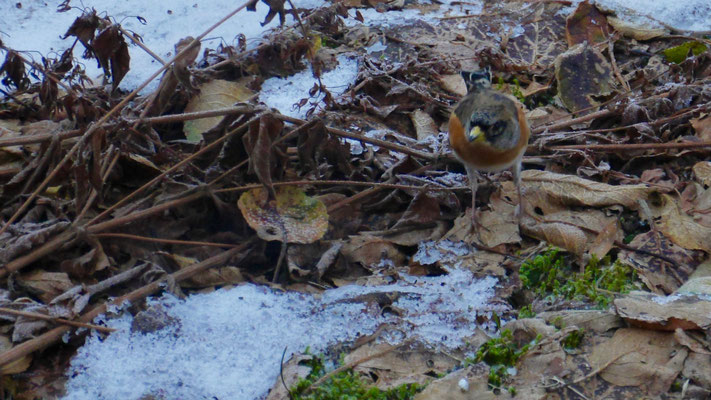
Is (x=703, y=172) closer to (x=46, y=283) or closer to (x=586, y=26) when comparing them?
(x=586, y=26)

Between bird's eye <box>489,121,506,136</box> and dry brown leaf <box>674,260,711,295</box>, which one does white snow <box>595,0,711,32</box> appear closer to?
bird's eye <box>489,121,506,136</box>

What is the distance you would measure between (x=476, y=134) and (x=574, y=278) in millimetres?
780

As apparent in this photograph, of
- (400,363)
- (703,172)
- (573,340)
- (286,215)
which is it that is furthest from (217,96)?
(703,172)

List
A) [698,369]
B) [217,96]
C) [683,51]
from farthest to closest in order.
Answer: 1. [683,51]
2. [217,96]
3. [698,369]

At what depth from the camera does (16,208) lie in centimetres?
317

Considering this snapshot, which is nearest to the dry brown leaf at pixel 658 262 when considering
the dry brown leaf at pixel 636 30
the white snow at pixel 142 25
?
the dry brown leaf at pixel 636 30

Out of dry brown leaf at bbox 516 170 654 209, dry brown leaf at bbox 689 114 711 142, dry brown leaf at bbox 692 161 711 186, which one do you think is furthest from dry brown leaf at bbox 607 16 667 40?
dry brown leaf at bbox 516 170 654 209

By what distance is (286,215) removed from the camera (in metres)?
3.29

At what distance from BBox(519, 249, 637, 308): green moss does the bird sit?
1.23 feet

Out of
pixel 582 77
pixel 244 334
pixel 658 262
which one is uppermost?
pixel 582 77

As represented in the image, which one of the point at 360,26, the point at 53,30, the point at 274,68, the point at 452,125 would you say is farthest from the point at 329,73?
the point at 53,30

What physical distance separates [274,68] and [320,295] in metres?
2.20

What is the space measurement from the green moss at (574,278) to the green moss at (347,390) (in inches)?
33.6

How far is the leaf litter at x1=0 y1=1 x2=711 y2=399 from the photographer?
2566 mm
